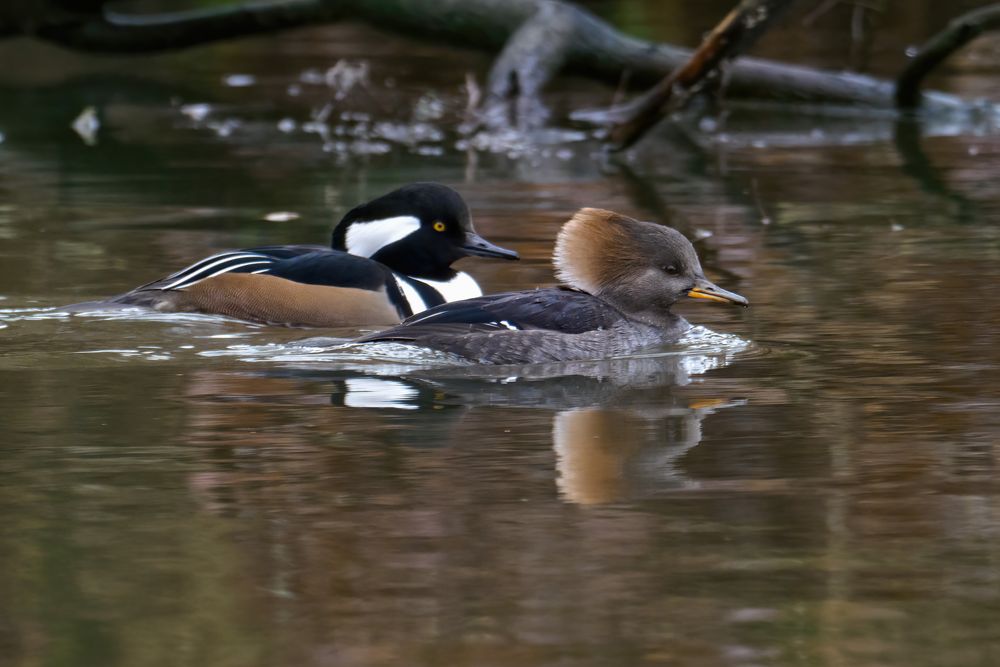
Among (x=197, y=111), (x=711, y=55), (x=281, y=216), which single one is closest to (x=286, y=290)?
(x=281, y=216)

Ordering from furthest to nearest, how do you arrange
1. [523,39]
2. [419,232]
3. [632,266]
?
[523,39] < [419,232] < [632,266]

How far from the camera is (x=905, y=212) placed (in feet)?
39.0

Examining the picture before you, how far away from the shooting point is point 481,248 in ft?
30.5

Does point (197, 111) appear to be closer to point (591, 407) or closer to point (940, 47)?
point (940, 47)

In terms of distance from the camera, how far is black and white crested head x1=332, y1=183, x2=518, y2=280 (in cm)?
921

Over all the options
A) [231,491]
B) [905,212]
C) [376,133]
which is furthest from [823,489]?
[376,133]

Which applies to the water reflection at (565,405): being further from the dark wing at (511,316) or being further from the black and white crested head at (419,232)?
the black and white crested head at (419,232)

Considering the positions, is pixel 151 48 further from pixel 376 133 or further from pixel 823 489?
pixel 823 489

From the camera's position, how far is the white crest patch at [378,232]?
30.3ft

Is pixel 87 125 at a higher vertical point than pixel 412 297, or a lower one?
higher

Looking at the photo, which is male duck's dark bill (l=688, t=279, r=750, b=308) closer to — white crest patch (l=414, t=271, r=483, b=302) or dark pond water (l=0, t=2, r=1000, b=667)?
dark pond water (l=0, t=2, r=1000, b=667)

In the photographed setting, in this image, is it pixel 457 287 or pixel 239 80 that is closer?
pixel 457 287

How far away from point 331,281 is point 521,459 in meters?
2.92

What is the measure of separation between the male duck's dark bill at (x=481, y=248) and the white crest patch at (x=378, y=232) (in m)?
0.26
